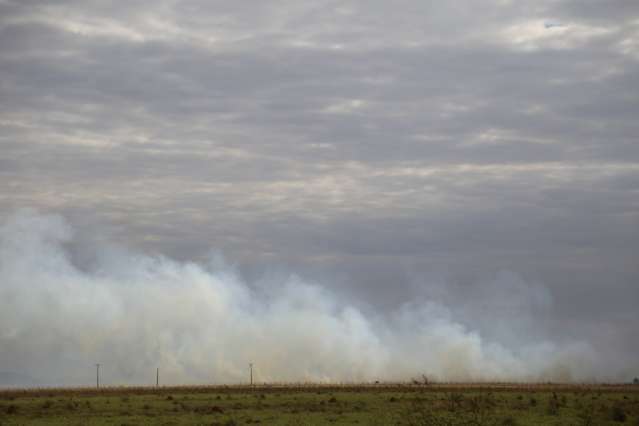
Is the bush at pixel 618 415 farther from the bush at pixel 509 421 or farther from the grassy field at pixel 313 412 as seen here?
the bush at pixel 509 421

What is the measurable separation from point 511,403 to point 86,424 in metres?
53.0

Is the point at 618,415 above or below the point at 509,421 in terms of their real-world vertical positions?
below

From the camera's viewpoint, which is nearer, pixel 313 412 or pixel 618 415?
pixel 618 415

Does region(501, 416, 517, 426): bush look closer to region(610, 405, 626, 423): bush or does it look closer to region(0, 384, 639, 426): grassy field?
region(0, 384, 639, 426): grassy field

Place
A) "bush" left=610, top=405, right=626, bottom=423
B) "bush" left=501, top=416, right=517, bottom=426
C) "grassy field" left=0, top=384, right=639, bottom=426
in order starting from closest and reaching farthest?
"bush" left=501, top=416, right=517, bottom=426 < "grassy field" left=0, top=384, right=639, bottom=426 < "bush" left=610, top=405, right=626, bottom=423

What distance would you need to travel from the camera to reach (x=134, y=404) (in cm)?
10469

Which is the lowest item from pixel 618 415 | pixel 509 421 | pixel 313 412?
pixel 618 415

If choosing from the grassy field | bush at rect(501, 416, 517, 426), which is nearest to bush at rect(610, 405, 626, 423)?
the grassy field

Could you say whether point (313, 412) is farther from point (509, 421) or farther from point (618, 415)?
point (618, 415)

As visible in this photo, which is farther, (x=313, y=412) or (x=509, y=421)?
(x=313, y=412)

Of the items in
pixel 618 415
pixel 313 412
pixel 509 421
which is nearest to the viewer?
pixel 509 421

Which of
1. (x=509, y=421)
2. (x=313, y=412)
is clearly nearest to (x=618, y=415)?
(x=509, y=421)

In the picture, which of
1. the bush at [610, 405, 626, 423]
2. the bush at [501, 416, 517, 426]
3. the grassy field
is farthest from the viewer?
the bush at [610, 405, 626, 423]

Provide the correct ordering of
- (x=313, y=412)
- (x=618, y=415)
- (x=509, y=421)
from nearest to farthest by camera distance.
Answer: (x=509, y=421), (x=618, y=415), (x=313, y=412)
